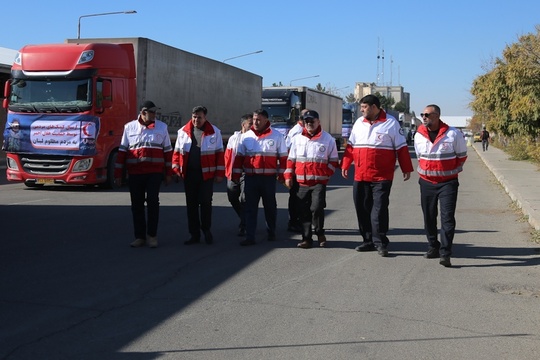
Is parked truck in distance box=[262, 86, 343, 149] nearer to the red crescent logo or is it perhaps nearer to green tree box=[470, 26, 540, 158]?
green tree box=[470, 26, 540, 158]

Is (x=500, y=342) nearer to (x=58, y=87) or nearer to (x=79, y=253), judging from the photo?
(x=79, y=253)

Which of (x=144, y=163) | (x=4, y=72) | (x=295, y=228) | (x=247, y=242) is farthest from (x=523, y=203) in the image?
(x=4, y=72)

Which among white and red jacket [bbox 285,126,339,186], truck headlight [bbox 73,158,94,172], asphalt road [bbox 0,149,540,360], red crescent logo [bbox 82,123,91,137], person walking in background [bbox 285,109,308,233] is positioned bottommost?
asphalt road [bbox 0,149,540,360]

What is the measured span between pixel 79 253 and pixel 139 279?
71.1 inches

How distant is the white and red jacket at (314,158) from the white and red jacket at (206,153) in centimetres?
106

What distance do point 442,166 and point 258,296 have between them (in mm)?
3117

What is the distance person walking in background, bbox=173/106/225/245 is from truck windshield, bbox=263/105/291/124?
72.3ft

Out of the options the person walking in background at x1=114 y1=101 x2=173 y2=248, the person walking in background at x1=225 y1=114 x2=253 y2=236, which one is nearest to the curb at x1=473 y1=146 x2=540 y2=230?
the person walking in background at x1=225 y1=114 x2=253 y2=236

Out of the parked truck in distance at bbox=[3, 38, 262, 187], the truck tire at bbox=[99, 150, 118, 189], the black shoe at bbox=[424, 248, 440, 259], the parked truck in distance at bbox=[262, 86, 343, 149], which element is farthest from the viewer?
the parked truck in distance at bbox=[262, 86, 343, 149]

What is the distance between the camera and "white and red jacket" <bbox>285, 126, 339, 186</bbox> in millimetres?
9930

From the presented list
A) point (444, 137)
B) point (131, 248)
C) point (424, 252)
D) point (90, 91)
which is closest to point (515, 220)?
point (424, 252)

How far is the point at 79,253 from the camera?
9.33 meters

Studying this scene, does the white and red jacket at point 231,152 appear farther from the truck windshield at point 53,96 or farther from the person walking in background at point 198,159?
the truck windshield at point 53,96

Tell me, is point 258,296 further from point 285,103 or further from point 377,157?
point 285,103
